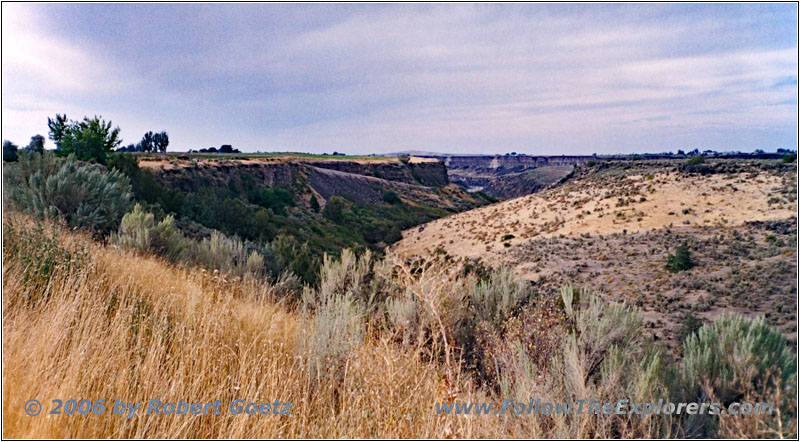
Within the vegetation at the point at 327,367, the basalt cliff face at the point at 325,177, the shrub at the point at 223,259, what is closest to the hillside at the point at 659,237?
the vegetation at the point at 327,367

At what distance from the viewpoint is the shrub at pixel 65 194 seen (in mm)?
7738

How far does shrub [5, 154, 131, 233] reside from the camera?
7738mm

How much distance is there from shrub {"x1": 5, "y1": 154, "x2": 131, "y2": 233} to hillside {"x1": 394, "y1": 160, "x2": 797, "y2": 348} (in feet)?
33.7

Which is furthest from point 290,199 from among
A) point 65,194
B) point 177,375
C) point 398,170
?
point 398,170

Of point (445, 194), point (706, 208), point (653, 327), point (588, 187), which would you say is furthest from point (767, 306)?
point (445, 194)

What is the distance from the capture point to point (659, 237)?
2297cm

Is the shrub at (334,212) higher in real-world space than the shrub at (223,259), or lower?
lower

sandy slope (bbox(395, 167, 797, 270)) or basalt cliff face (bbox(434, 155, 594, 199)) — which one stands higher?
basalt cliff face (bbox(434, 155, 594, 199))

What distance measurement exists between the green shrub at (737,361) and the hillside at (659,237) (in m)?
0.73

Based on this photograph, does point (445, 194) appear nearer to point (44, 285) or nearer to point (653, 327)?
point (653, 327)

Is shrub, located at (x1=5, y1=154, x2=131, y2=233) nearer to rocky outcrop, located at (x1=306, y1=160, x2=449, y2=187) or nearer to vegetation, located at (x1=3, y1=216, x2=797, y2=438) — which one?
vegetation, located at (x1=3, y1=216, x2=797, y2=438)

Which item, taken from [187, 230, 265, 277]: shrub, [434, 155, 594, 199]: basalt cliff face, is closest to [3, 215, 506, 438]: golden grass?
[187, 230, 265, 277]: shrub

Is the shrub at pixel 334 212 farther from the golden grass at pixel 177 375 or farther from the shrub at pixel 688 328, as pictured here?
the golden grass at pixel 177 375

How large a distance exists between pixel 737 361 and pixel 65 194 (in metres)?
10.3
